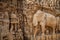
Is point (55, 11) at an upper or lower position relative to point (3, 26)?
upper

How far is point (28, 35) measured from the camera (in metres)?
4.94

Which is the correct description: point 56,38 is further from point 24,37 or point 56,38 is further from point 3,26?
point 3,26

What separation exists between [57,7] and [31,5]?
1.19 meters

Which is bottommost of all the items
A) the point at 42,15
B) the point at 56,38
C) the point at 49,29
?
the point at 56,38

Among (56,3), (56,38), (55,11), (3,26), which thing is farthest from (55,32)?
(3,26)

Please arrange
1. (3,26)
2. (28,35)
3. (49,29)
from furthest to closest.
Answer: (49,29) < (28,35) < (3,26)

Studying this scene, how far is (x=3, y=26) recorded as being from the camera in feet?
14.8

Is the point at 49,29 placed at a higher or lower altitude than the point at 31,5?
lower

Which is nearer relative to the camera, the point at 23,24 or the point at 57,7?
the point at 23,24

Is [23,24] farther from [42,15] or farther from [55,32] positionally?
[55,32]

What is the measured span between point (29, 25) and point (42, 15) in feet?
2.04

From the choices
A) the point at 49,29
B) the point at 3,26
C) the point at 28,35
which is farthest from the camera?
the point at 49,29

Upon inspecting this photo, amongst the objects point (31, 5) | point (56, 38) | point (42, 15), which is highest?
point (31, 5)

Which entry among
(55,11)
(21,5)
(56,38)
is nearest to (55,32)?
(56,38)
